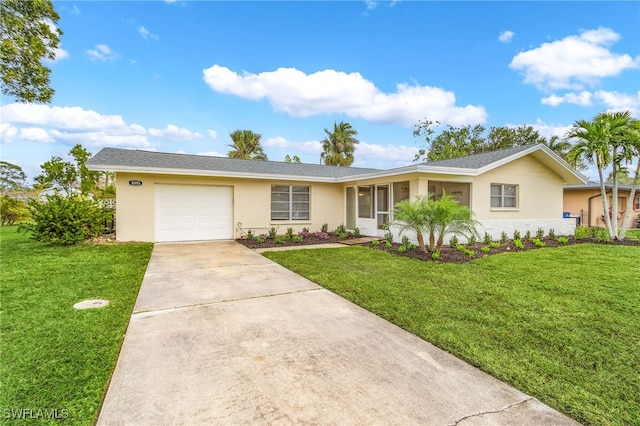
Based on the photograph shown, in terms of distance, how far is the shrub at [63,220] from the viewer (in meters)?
9.01

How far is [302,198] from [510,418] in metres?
11.4

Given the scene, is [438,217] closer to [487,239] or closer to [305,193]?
[487,239]

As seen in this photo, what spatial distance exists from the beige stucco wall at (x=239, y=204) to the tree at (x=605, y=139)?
8698 millimetres

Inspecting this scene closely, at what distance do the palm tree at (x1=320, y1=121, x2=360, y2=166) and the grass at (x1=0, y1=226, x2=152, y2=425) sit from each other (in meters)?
27.4

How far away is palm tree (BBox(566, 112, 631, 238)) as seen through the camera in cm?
1027

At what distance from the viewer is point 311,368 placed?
270 centimetres

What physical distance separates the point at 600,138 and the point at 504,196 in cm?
327

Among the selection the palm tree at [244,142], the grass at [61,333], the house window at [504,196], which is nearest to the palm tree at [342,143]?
the palm tree at [244,142]

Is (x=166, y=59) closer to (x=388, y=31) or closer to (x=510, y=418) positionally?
(x=388, y=31)

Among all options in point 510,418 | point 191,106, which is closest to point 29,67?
point 191,106

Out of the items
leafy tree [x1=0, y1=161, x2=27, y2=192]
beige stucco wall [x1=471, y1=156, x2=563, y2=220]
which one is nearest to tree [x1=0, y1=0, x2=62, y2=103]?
beige stucco wall [x1=471, y1=156, x2=563, y2=220]

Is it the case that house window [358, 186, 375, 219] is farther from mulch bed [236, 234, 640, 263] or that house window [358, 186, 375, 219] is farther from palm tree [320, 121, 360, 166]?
palm tree [320, 121, 360, 166]

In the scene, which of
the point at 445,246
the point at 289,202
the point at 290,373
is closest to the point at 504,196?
the point at 445,246

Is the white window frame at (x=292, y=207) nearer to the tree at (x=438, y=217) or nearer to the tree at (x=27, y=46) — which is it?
the tree at (x=438, y=217)
